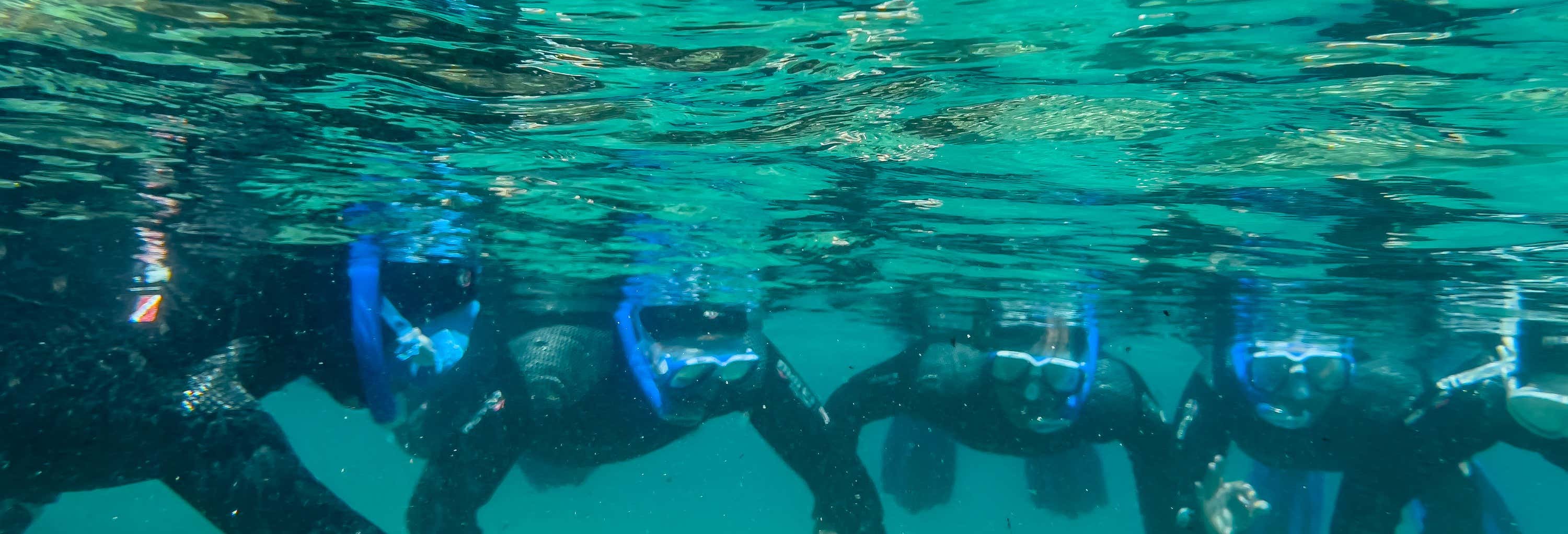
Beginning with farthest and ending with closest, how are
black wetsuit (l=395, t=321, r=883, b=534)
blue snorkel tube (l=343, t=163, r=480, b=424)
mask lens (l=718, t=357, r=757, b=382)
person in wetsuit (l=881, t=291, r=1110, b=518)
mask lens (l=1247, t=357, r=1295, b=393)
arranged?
person in wetsuit (l=881, t=291, r=1110, b=518), mask lens (l=1247, t=357, r=1295, b=393), mask lens (l=718, t=357, r=757, b=382), black wetsuit (l=395, t=321, r=883, b=534), blue snorkel tube (l=343, t=163, r=480, b=424)

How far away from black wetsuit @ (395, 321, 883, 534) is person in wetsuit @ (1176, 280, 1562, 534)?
616 centimetres

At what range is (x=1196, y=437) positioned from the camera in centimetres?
1362

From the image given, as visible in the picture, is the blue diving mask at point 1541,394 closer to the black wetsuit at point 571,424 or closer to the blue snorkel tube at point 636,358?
the black wetsuit at point 571,424

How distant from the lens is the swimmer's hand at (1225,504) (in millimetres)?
12906

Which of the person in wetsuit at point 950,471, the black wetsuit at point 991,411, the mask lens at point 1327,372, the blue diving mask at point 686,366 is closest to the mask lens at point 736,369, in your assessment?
the blue diving mask at point 686,366

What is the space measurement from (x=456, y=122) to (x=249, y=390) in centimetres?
359

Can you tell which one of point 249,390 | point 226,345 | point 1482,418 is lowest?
point 1482,418

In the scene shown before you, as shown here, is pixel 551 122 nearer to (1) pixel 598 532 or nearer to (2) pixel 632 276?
(2) pixel 632 276

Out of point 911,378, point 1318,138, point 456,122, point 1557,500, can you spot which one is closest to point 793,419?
point 911,378

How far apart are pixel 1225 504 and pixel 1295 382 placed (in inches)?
98.9

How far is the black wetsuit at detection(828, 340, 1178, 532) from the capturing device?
13.2 meters

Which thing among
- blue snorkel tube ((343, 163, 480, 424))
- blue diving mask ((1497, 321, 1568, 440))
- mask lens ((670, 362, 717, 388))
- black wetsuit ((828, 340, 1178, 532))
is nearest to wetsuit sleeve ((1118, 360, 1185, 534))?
black wetsuit ((828, 340, 1178, 532))

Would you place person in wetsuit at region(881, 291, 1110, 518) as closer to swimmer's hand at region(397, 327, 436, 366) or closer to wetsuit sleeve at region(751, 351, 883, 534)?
wetsuit sleeve at region(751, 351, 883, 534)

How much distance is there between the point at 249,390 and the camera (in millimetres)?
7969
